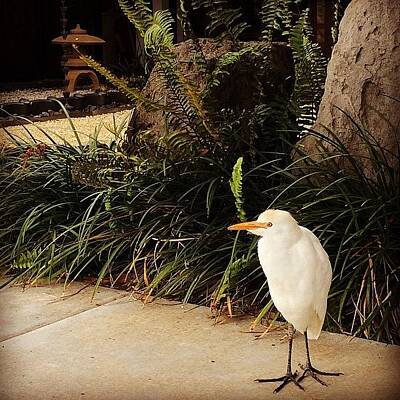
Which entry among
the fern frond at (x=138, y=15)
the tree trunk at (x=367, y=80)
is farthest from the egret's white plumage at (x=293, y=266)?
the fern frond at (x=138, y=15)

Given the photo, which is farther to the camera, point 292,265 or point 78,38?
point 78,38

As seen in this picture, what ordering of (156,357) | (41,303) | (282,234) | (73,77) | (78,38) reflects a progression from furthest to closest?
(73,77)
(78,38)
(41,303)
(156,357)
(282,234)

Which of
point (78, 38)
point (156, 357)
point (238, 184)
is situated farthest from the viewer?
point (78, 38)

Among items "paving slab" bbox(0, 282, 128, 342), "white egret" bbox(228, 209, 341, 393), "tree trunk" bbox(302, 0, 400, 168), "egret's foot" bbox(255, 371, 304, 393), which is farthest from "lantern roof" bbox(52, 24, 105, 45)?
"egret's foot" bbox(255, 371, 304, 393)

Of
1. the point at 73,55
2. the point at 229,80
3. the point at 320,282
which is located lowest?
the point at 320,282

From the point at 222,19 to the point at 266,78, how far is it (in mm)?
412

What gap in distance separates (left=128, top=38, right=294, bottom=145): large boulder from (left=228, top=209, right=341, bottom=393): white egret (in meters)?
1.32

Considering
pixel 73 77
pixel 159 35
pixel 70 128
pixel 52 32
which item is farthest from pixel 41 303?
pixel 70 128

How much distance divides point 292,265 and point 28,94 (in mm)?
1921

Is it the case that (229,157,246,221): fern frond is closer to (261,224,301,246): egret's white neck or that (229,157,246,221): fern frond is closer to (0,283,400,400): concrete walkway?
(0,283,400,400): concrete walkway

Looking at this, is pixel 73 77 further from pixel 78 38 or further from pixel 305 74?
pixel 305 74

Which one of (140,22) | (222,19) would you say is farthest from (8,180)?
(222,19)

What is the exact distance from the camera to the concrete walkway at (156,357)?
1982 millimetres

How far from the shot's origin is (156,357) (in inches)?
87.3
